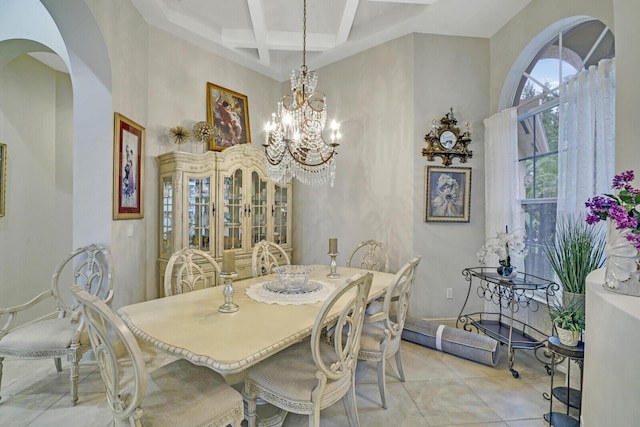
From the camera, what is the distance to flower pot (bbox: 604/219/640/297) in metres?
1.32

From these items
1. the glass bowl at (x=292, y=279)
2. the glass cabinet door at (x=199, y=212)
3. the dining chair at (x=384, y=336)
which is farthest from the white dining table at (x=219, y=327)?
the glass cabinet door at (x=199, y=212)

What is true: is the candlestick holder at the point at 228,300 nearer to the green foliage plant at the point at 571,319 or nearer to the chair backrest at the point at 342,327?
the chair backrest at the point at 342,327

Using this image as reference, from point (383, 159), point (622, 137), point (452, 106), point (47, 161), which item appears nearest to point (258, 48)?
point (383, 159)

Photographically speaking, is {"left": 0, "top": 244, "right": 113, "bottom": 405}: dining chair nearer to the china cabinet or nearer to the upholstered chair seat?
the upholstered chair seat

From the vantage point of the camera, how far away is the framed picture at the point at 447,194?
3447mm

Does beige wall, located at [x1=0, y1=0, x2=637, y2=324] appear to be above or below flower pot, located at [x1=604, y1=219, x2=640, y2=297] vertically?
above

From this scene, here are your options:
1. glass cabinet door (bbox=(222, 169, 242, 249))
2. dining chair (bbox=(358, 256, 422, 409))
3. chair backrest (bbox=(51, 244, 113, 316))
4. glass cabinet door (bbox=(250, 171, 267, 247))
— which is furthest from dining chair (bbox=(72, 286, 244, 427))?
glass cabinet door (bbox=(250, 171, 267, 247))

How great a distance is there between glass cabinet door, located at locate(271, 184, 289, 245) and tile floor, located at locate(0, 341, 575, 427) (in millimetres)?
1896

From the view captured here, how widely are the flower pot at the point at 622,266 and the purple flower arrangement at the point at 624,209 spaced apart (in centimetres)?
6

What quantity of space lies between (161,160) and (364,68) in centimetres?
259

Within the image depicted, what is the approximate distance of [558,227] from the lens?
2.47 metres

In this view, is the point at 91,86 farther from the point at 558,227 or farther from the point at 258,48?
the point at 558,227

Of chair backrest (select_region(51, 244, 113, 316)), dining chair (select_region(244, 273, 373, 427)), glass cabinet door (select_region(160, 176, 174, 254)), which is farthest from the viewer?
glass cabinet door (select_region(160, 176, 174, 254))

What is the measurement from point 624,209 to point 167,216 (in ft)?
11.4
